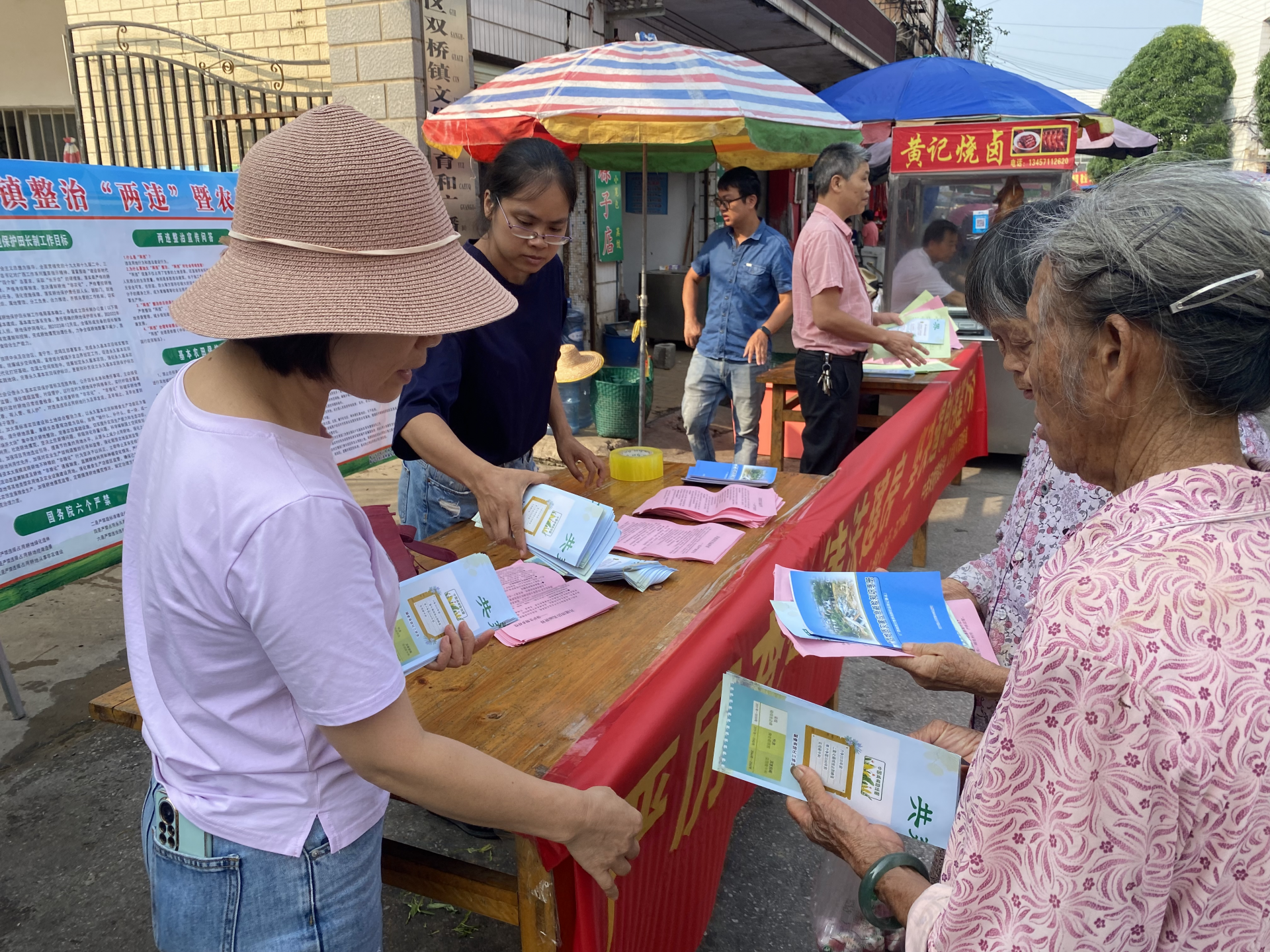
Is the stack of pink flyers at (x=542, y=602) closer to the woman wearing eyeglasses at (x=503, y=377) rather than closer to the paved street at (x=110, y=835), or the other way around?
the woman wearing eyeglasses at (x=503, y=377)

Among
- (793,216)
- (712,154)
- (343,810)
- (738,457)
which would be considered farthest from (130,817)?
(793,216)

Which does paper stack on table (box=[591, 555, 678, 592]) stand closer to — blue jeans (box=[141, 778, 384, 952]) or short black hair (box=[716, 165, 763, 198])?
blue jeans (box=[141, 778, 384, 952])

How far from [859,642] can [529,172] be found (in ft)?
4.58

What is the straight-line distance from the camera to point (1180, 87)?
3831 cm

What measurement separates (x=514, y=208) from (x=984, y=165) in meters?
4.66

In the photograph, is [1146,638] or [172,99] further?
[172,99]

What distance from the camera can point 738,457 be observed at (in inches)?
197

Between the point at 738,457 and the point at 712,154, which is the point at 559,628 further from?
the point at 712,154

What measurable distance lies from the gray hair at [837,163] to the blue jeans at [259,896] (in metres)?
3.74

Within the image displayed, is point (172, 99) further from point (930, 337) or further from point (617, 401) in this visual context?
point (930, 337)

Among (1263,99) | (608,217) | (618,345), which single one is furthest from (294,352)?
(1263,99)

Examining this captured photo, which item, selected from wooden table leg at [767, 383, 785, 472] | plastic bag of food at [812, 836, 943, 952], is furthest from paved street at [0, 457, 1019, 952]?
wooden table leg at [767, 383, 785, 472]

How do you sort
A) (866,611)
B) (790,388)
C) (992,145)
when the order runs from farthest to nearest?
(992,145) < (790,388) < (866,611)

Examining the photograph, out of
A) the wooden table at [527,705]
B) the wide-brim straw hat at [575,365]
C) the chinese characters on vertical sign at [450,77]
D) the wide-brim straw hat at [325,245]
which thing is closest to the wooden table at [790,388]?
the wide-brim straw hat at [575,365]
